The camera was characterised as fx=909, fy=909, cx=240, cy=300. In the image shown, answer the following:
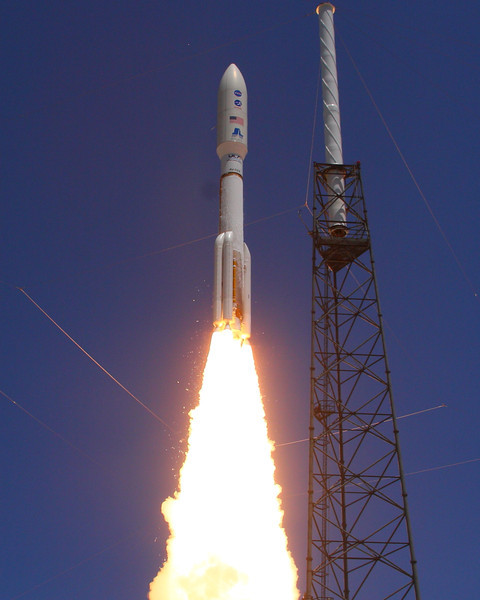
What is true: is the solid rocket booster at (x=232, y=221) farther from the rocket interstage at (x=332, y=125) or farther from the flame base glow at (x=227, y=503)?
the rocket interstage at (x=332, y=125)

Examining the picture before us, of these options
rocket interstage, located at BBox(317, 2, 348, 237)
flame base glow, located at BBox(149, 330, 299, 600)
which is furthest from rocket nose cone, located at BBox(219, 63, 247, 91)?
flame base glow, located at BBox(149, 330, 299, 600)

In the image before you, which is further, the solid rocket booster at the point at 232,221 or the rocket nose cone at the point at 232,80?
the rocket nose cone at the point at 232,80

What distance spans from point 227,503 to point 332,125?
18780mm

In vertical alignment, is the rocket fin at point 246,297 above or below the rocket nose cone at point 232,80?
below

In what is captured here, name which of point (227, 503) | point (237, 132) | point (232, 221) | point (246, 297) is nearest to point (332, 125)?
point (237, 132)

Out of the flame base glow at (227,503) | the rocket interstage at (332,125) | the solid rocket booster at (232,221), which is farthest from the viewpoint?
the rocket interstage at (332,125)

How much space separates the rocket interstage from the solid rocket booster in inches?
174

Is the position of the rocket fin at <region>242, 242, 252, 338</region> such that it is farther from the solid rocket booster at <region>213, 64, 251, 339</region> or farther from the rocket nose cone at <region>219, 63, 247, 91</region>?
the rocket nose cone at <region>219, 63, 247, 91</region>

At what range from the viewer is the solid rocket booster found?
37.9 meters

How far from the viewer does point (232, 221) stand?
39375mm

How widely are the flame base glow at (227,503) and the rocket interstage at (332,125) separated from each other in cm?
789

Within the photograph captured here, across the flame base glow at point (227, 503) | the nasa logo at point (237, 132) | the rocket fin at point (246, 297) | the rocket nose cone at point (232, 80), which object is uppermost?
the rocket nose cone at point (232, 80)

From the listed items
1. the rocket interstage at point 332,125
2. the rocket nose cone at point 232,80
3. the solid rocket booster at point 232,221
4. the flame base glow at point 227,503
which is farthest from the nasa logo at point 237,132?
the flame base glow at point 227,503

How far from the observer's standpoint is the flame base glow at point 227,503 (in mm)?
35188
